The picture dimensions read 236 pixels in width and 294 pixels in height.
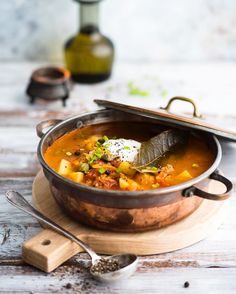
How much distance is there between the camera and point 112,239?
7.24 ft

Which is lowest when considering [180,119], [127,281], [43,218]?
[127,281]

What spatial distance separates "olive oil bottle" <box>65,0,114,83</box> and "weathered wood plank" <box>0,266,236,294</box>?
5.99ft

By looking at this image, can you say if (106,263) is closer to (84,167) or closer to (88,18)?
(84,167)

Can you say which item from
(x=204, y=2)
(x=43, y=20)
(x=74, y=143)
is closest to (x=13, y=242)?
(x=74, y=143)

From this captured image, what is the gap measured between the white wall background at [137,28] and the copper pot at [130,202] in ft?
6.15

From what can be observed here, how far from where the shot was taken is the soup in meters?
2.31

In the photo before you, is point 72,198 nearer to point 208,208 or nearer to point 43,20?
point 208,208

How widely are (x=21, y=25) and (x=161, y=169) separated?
2030mm

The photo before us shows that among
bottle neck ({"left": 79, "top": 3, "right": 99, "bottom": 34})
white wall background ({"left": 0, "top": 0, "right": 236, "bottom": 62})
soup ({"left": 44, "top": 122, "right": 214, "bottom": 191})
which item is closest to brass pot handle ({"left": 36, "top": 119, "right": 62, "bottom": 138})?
soup ({"left": 44, "top": 122, "right": 214, "bottom": 191})

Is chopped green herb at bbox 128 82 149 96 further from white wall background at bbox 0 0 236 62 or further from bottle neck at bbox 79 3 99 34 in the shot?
white wall background at bbox 0 0 236 62

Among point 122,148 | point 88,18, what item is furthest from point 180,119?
point 88,18

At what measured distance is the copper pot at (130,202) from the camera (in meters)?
2.12

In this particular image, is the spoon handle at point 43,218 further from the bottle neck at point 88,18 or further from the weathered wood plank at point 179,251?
the bottle neck at point 88,18

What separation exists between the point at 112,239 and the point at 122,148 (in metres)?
0.46
